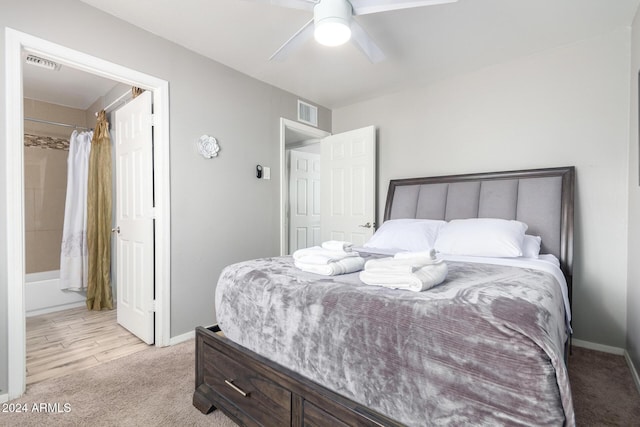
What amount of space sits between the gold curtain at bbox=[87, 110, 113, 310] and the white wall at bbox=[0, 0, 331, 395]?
5.10 feet

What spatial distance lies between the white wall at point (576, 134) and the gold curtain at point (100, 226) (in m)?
3.75

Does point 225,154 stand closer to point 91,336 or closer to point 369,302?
point 91,336

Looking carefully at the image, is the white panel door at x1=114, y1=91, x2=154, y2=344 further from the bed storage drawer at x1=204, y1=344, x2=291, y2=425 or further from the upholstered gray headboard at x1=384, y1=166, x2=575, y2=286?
the upholstered gray headboard at x1=384, y1=166, x2=575, y2=286

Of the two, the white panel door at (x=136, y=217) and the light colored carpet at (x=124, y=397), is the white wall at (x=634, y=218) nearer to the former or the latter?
the light colored carpet at (x=124, y=397)

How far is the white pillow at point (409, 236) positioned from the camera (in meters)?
2.68

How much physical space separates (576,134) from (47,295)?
5.56 metres

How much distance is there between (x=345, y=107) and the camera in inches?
166

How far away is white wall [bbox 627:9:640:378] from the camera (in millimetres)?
2082

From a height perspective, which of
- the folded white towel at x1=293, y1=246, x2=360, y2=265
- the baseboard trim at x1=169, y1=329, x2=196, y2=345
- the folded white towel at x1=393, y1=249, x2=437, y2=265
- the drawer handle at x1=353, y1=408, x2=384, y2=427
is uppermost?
the folded white towel at x1=393, y1=249, x2=437, y2=265

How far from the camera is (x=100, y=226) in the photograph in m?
3.62

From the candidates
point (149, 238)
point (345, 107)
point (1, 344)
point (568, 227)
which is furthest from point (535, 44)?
point (1, 344)

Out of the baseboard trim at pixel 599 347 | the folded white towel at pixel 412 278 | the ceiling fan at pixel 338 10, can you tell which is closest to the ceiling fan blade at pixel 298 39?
the ceiling fan at pixel 338 10

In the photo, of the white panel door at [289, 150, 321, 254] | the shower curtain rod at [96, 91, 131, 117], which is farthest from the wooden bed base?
the white panel door at [289, 150, 321, 254]

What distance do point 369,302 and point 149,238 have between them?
218 centimetres
